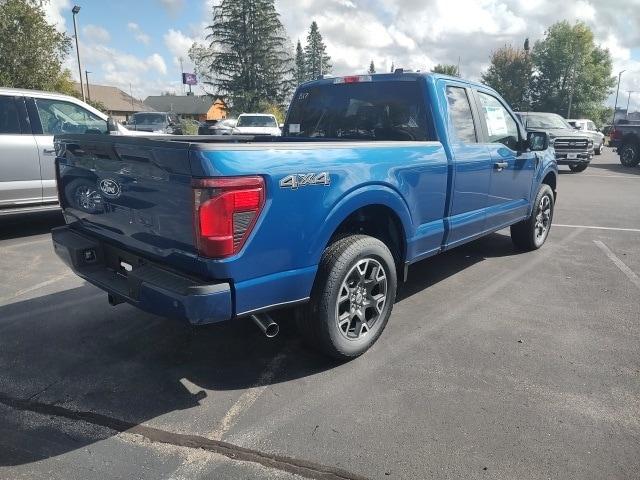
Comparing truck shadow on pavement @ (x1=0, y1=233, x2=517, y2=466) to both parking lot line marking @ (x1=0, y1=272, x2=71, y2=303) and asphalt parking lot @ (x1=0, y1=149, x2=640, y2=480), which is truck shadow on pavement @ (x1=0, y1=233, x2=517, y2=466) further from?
parking lot line marking @ (x1=0, y1=272, x2=71, y2=303)

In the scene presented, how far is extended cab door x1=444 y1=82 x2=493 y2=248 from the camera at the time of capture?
423 cm

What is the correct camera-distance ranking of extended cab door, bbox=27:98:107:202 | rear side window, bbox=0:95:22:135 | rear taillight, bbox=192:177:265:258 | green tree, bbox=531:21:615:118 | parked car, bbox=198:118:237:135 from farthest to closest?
green tree, bbox=531:21:615:118
parked car, bbox=198:118:237:135
extended cab door, bbox=27:98:107:202
rear side window, bbox=0:95:22:135
rear taillight, bbox=192:177:265:258

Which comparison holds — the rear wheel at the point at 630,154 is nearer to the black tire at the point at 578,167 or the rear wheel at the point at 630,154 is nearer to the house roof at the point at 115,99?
the black tire at the point at 578,167

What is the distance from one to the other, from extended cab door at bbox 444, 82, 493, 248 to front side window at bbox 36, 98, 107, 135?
5279 millimetres

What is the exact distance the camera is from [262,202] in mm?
2580

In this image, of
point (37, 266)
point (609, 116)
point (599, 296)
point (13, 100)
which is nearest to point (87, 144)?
point (37, 266)

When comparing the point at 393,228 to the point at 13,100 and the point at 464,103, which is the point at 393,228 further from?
the point at 13,100

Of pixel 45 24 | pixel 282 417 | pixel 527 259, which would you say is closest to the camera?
pixel 282 417

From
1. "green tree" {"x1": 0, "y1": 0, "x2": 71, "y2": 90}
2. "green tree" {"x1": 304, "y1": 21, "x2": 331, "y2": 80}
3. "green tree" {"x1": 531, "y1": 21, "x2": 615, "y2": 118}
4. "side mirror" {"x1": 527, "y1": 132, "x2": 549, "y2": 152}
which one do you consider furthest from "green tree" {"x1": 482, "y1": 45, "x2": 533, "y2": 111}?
"side mirror" {"x1": 527, "y1": 132, "x2": 549, "y2": 152}

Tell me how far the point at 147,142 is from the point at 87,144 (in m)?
0.79

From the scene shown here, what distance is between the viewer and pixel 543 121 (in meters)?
16.7

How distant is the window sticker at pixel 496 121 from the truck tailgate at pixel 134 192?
3.39 m

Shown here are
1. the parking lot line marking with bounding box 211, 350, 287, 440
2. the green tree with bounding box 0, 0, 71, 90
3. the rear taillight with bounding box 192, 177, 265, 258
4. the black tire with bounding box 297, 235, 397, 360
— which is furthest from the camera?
the green tree with bounding box 0, 0, 71, 90

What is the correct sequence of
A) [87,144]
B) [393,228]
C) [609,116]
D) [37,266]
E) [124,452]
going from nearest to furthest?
[124,452], [87,144], [393,228], [37,266], [609,116]
